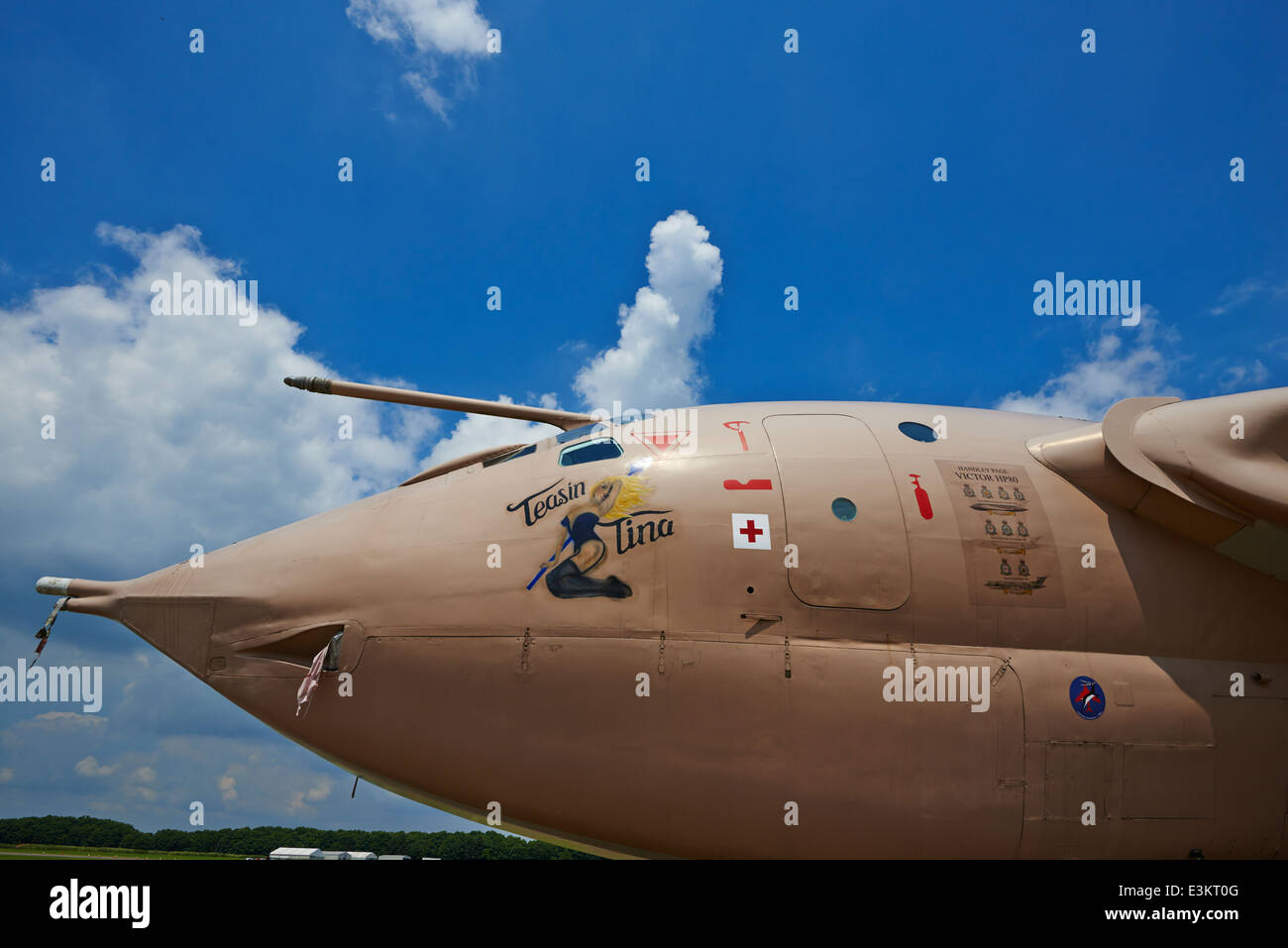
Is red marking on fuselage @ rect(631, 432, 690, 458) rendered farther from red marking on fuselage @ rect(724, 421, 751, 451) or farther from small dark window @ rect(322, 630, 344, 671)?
small dark window @ rect(322, 630, 344, 671)

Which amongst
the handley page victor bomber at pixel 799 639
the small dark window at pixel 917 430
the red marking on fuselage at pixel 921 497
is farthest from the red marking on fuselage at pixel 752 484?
the small dark window at pixel 917 430

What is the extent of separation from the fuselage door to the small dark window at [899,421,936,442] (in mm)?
633

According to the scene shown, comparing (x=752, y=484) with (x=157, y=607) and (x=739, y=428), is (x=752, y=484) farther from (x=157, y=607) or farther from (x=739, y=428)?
(x=157, y=607)

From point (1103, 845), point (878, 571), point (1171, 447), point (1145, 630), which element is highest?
point (1171, 447)

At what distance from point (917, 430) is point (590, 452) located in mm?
3705

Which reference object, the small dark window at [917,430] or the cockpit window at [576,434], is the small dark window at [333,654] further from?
the small dark window at [917,430]

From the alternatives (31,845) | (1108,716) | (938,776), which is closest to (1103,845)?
(1108,716)

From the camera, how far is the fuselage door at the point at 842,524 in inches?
279

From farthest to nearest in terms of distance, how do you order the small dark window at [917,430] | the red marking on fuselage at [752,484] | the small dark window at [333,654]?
the small dark window at [917,430], the red marking on fuselage at [752,484], the small dark window at [333,654]

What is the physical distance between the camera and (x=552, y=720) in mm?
6695

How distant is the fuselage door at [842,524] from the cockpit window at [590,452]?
171cm

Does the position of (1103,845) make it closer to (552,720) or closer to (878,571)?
(878,571)
